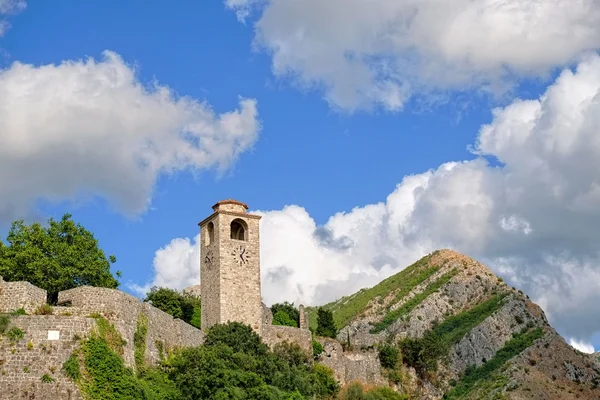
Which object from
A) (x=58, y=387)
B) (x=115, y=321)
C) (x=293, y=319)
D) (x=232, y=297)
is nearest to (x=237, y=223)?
(x=232, y=297)

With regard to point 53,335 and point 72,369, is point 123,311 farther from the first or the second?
point 72,369

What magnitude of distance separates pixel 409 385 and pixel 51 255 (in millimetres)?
25443

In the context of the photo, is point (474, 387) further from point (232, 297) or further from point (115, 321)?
point (115, 321)

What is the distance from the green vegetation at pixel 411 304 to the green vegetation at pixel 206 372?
83.3 ft

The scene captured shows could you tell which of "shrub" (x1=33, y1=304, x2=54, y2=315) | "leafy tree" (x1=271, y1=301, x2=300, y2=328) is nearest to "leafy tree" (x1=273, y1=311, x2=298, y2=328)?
"leafy tree" (x1=271, y1=301, x2=300, y2=328)

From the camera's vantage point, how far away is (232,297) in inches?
2110

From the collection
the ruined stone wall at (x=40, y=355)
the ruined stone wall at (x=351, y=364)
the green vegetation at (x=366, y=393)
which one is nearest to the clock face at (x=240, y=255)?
the ruined stone wall at (x=351, y=364)

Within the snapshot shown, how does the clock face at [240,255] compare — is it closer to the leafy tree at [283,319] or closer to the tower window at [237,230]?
the tower window at [237,230]

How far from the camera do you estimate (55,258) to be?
48.7 meters

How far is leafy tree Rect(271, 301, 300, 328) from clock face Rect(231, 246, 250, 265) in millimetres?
9983

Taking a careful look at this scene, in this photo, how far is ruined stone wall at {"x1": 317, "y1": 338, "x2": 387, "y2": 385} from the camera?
55719 mm

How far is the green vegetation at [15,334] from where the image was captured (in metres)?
37.7

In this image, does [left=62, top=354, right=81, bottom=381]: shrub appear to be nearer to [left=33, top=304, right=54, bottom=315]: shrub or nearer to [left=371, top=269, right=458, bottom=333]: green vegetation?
[left=33, top=304, right=54, bottom=315]: shrub

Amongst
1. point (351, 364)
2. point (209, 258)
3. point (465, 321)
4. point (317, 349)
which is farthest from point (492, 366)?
point (209, 258)
